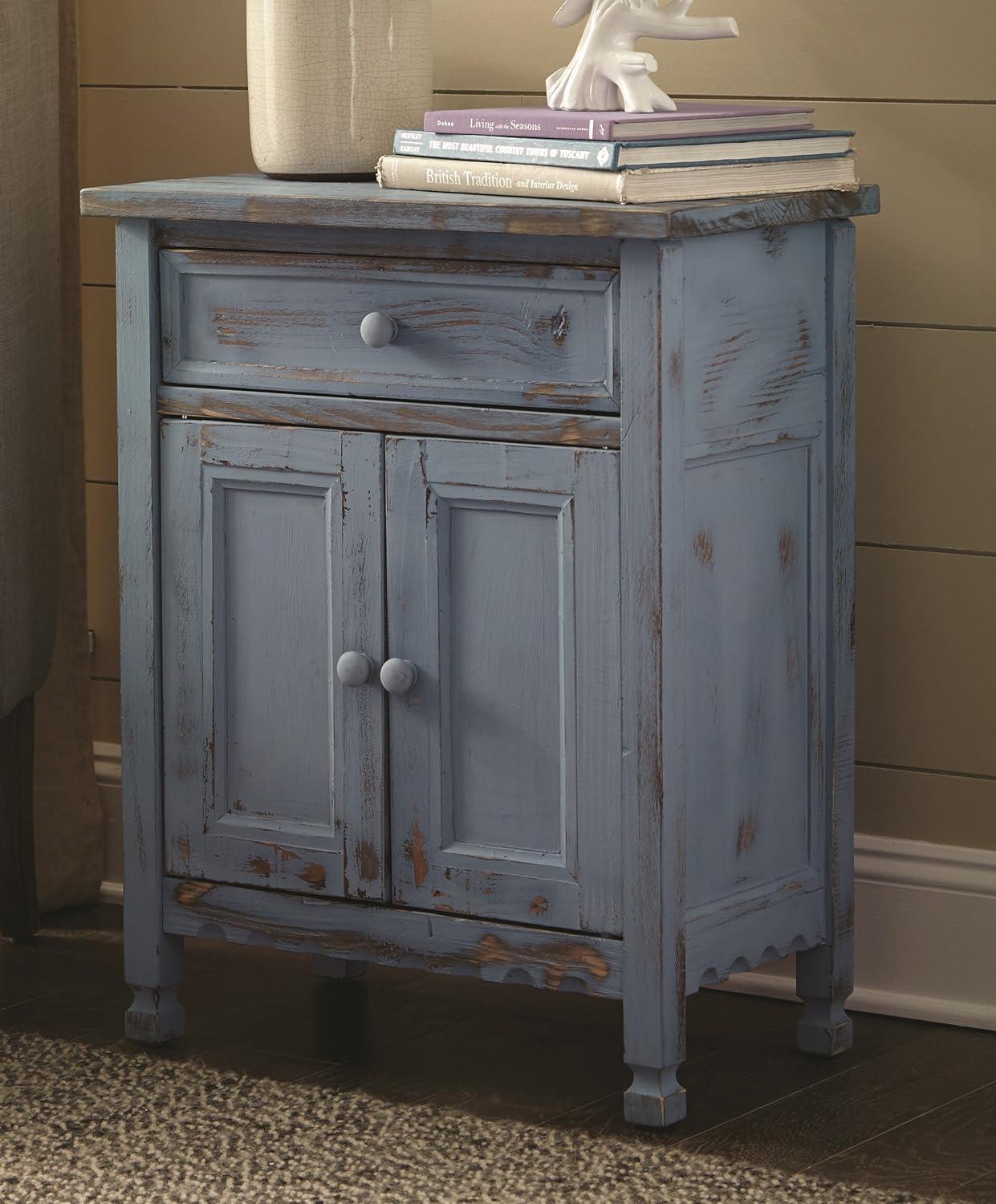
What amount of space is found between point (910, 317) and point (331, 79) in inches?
24.3

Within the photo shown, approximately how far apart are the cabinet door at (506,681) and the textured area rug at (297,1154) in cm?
20

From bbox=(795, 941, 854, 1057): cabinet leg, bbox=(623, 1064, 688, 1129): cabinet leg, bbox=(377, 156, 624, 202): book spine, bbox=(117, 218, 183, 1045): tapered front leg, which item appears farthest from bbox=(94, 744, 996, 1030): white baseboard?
bbox=(377, 156, 624, 202): book spine

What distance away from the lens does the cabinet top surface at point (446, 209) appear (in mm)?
1564

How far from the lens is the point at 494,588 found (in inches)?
67.1

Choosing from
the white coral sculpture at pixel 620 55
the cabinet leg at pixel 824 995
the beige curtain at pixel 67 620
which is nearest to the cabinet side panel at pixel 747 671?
the cabinet leg at pixel 824 995

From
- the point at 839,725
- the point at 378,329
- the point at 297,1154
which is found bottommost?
Result: the point at 297,1154

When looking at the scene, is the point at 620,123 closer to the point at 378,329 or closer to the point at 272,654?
the point at 378,329

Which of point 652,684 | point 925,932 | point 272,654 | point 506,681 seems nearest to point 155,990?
point 272,654

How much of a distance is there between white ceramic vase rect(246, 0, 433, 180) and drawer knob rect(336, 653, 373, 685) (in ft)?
1.62

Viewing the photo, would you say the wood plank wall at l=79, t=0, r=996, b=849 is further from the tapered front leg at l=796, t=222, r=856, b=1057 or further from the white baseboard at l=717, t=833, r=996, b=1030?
the tapered front leg at l=796, t=222, r=856, b=1057

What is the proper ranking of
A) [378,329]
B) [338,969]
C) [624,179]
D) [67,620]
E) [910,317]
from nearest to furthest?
1. [624,179]
2. [378,329]
3. [910,317]
4. [338,969]
5. [67,620]

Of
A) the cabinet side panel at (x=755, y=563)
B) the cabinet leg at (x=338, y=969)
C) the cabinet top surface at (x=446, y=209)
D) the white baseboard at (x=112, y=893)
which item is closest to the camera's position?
the cabinet top surface at (x=446, y=209)

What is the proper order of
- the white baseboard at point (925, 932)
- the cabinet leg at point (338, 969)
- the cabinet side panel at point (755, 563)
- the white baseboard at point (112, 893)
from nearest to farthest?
the cabinet side panel at point (755, 563)
the white baseboard at point (925, 932)
the cabinet leg at point (338, 969)
the white baseboard at point (112, 893)

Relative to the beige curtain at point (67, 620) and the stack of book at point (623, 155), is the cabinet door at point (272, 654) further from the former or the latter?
the beige curtain at point (67, 620)
